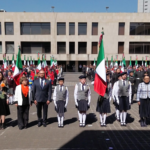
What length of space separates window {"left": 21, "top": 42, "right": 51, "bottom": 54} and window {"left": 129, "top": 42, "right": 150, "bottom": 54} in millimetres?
16571

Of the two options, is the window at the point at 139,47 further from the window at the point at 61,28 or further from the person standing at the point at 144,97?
the person standing at the point at 144,97

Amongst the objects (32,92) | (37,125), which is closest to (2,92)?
(32,92)

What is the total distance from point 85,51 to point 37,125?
104ft

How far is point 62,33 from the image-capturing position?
35.9 meters

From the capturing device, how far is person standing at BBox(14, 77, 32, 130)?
5.98 meters

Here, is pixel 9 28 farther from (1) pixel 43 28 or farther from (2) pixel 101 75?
(2) pixel 101 75

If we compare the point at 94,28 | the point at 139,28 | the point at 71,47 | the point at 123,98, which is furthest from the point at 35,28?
the point at 123,98

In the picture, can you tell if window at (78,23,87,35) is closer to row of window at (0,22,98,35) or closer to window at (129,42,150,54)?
row of window at (0,22,98,35)

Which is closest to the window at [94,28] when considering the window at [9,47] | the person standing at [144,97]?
the window at [9,47]

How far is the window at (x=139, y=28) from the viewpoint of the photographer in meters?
35.9

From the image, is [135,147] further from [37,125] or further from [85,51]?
[85,51]

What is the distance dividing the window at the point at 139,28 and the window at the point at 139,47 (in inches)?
83.3

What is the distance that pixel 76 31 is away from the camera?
35.2 metres

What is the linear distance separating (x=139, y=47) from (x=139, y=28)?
370cm
